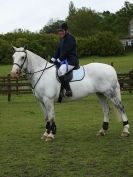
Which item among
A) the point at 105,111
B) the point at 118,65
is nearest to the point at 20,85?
the point at 105,111

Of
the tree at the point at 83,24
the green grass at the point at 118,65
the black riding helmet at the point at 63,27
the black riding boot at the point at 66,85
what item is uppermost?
the tree at the point at 83,24

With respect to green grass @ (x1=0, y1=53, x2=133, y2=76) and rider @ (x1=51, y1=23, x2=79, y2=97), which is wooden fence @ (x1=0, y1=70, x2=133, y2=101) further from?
green grass @ (x1=0, y1=53, x2=133, y2=76)

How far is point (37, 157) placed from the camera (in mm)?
9602

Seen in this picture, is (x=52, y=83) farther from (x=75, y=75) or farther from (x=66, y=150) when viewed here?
(x=66, y=150)

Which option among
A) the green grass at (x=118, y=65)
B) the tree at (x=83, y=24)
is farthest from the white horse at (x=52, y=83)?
the tree at (x=83, y=24)

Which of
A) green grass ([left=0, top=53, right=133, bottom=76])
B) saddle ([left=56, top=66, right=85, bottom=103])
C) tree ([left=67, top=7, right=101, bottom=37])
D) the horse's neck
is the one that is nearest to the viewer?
saddle ([left=56, top=66, right=85, bottom=103])

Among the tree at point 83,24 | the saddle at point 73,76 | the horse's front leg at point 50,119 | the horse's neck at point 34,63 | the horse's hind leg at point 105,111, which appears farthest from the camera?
the tree at point 83,24

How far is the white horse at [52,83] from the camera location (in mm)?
11961

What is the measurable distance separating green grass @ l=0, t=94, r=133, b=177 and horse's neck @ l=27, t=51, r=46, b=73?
70.2 inches

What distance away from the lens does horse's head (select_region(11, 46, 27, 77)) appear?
38.5 ft

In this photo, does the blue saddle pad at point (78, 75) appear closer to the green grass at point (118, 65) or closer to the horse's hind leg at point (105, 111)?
the horse's hind leg at point (105, 111)

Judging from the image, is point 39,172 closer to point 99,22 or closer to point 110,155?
point 110,155

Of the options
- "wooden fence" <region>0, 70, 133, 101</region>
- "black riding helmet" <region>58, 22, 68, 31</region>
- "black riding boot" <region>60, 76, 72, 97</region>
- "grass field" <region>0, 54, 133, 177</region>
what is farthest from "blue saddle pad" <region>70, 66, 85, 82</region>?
"wooden fence" <region>0, 70, 133, 101</region>

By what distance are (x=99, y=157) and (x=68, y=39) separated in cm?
385
